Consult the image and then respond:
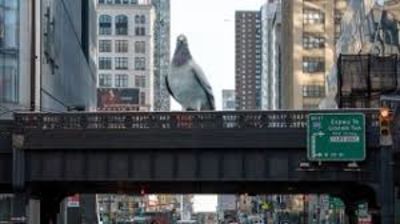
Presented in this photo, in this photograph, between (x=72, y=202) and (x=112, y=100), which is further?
(x=112, y=100)

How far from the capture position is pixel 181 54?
228 ft

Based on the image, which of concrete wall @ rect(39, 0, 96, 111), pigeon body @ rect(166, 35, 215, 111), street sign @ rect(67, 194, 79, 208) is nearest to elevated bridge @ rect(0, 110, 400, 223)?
pigeon body @ rect(166, 35, 215, 111)

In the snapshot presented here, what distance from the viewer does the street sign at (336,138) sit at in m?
45.9

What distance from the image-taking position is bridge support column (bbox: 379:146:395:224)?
1770 inches

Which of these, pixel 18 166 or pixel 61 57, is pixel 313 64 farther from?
pixel 18 166

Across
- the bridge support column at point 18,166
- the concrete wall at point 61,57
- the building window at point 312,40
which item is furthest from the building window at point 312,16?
the bridge support column at point 18,166

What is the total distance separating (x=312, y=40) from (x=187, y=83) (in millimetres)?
123535

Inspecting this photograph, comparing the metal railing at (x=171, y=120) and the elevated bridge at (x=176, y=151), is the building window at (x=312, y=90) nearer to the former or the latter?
the metal railing at (x=171, y=120)

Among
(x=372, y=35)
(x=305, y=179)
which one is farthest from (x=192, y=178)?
(x=372, y=35)

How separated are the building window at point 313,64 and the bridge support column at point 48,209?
131 m

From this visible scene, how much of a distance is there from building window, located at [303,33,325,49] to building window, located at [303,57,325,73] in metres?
2.41

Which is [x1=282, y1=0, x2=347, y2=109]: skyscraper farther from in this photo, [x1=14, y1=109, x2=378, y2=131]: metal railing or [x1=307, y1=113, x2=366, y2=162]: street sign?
[x1=14, y1=109, x2=378, y2=131]: metal railing

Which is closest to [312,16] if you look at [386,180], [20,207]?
[386,180]

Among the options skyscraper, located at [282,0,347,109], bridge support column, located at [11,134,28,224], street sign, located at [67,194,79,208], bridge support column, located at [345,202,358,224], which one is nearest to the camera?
bridge support column, located at [11,134,28,224]
